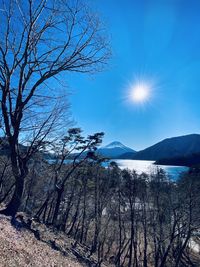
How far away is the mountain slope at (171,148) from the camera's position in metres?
158

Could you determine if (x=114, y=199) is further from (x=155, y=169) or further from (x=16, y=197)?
(x=16, y=197)

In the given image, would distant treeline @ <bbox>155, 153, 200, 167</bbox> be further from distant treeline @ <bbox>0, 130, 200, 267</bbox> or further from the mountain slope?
distant treeline @ <bbox>0, 130, 200, 267</bbox>

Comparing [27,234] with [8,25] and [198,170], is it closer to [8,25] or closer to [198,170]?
[8,25]

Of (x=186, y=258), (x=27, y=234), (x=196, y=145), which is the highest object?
(x=196, y=145)

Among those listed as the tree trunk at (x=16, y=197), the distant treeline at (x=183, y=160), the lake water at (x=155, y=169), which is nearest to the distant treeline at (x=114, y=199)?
the lake water at (x=155, y=169)

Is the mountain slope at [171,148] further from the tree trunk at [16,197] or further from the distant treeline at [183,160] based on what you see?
the tree trunk at [16,197]

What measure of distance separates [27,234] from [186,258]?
950 inches

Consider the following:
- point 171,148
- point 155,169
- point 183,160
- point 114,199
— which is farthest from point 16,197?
point 171,148

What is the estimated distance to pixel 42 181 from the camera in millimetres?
28781

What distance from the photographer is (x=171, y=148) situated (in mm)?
165625

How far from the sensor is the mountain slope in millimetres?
158125

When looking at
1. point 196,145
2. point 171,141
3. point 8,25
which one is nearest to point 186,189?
point 8,25

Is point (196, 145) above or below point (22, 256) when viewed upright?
above

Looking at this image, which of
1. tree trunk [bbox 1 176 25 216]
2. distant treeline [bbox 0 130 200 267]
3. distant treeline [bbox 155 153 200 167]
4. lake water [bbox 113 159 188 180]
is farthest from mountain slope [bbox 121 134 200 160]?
tree trunk [bbox 1 176 25 216]
